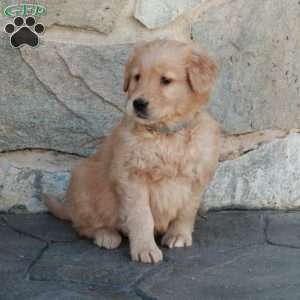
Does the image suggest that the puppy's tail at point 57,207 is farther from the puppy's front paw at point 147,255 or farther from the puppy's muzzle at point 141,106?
the puppy's muzzle at point 141,106

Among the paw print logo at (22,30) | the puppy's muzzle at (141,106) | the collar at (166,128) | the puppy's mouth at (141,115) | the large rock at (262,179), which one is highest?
the paw print logo at (22,30)

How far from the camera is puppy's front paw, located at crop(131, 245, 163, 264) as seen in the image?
12.5 feet

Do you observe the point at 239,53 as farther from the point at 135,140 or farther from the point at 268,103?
the point at 135,140

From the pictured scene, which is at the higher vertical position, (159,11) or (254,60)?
(159,11)

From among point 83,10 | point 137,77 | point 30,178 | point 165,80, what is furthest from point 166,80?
point 30,178

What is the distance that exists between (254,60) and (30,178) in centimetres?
172

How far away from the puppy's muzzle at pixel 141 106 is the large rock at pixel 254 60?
113 cm

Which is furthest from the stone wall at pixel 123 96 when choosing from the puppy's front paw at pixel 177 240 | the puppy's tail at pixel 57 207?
the puppy's front paw at pixel 177 240

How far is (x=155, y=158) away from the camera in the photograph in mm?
3947

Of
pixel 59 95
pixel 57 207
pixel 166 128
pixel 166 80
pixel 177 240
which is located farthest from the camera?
pixel 59 95

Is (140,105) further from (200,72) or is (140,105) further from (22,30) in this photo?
Result: (22,30)

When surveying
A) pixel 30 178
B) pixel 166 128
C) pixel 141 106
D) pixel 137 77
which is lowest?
pixel 30 178

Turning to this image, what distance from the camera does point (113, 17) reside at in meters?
4.65

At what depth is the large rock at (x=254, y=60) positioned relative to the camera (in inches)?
187
